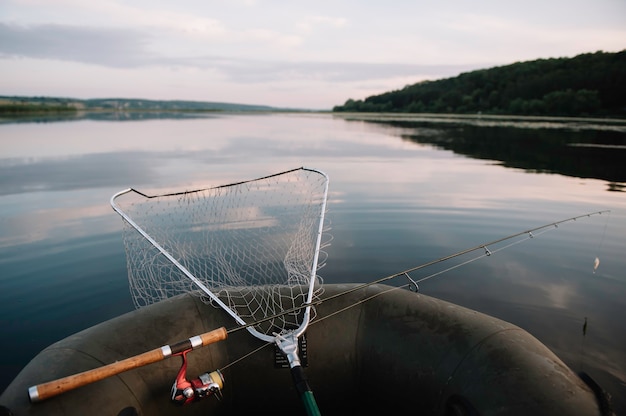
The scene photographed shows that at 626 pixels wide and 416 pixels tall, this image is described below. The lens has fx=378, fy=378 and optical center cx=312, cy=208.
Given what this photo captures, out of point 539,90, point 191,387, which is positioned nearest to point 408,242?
point 191,387

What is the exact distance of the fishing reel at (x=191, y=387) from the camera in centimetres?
331

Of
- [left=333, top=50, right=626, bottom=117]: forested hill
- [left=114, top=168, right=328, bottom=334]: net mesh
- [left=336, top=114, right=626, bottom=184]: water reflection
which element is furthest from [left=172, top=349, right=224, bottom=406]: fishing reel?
[left=333, top=50, right=626, bottom=117]: forested hill

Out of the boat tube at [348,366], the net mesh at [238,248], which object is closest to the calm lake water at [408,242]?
the net mesh at [238,248]

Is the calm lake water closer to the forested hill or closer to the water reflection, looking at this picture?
the water reflection

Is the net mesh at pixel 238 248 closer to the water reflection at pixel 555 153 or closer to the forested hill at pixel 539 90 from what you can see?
the water reflection at pixel 555 153

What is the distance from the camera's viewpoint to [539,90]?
313 ft

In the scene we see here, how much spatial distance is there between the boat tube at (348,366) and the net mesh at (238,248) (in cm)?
45

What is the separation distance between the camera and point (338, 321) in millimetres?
4320

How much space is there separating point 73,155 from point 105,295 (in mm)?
25660

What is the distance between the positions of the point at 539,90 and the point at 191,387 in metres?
113

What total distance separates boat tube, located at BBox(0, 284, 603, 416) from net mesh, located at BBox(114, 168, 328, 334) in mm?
446

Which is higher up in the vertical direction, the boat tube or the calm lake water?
the boat tube

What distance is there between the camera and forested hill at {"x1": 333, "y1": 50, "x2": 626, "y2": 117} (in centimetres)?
8250

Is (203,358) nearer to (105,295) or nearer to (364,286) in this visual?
(364,286)
